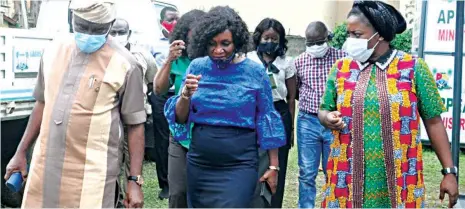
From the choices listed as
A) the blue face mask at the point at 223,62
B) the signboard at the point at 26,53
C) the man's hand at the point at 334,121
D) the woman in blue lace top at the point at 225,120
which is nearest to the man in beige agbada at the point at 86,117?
the woman in blue lace top at the point at 225,120

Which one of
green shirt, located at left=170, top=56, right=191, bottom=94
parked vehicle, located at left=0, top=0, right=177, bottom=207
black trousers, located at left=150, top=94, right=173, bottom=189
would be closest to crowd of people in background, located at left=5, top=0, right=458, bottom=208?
green shirt, located at left=170, top=56, right=191, bottom=94

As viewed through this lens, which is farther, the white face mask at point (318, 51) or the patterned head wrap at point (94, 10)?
the white face mask at point (318, 51)

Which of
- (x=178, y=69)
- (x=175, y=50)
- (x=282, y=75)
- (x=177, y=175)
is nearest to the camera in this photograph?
(x=177, y=175)

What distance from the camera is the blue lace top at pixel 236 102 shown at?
15.0 feet

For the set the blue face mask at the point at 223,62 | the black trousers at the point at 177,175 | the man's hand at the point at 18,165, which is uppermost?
the blue face mask at the point at 223,62

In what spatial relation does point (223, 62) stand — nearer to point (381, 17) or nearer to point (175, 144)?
point (175, 144)

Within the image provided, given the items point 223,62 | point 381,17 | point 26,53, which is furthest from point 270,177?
point 26,53

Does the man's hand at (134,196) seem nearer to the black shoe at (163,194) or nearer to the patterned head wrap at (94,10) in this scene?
the patterned head wrap at (94,10)

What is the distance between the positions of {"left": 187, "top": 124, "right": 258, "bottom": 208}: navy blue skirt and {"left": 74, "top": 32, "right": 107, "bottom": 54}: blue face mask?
35.5 inches

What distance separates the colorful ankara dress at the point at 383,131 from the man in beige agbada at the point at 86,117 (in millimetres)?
1117

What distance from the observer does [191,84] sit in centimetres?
436

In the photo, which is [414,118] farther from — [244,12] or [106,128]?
[244,12]

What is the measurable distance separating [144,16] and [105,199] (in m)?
6.35

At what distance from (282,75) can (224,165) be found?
7.35 ft
